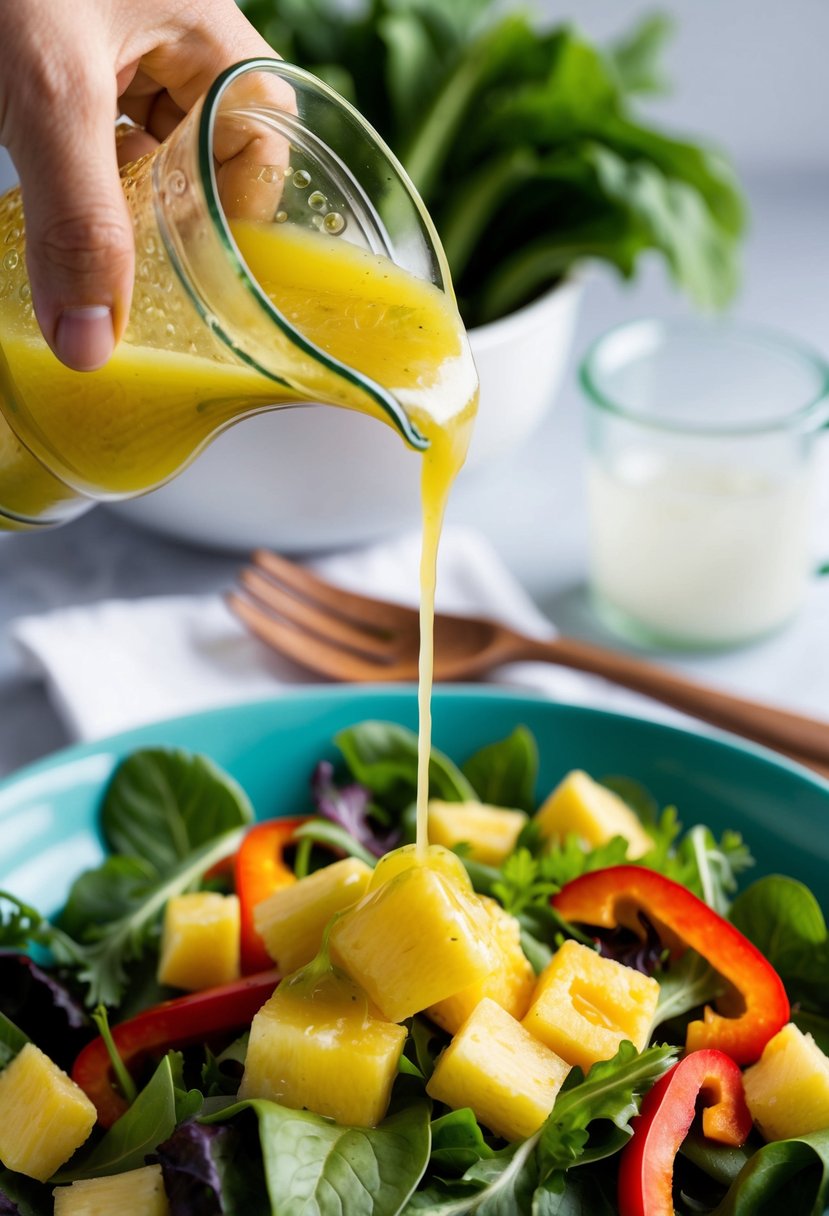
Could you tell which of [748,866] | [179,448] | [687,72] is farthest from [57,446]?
[687,72]

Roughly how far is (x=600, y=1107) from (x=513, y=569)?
1.79 metres

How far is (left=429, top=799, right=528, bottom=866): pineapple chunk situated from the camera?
7.04ft

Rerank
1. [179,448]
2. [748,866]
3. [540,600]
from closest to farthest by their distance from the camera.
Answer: [179,448], [748,866], [540,600]

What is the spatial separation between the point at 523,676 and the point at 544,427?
3.76ft

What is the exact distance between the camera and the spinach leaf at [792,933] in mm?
1976

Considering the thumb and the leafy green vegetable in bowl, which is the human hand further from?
the leafy green vegetable in bowl

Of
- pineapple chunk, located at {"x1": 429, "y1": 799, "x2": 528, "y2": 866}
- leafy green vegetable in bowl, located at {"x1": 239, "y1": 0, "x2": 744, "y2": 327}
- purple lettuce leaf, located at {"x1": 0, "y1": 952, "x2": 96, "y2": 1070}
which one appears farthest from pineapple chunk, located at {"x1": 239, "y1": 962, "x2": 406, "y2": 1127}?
leafy green vegetable in bowl, located at {"x1": 239, "y1": 0, "x2": 744, "y2": 327}

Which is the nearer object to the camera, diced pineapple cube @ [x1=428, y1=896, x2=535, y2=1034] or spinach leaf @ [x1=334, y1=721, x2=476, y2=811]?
diced pineapple cube @ [x1=428, y1=896, x2=535, y2=1034]

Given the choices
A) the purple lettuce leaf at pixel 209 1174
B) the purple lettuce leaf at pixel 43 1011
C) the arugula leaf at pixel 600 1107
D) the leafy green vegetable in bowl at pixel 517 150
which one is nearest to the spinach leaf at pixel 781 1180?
the arugula leaf at pixel 600 1107

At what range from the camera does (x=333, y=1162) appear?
1.56m

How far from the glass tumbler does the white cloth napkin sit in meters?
0.20

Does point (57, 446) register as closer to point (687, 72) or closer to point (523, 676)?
point (523, 676)

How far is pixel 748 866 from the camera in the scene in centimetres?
217

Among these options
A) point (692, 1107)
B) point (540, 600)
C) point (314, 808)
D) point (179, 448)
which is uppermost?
point (179, 448)
